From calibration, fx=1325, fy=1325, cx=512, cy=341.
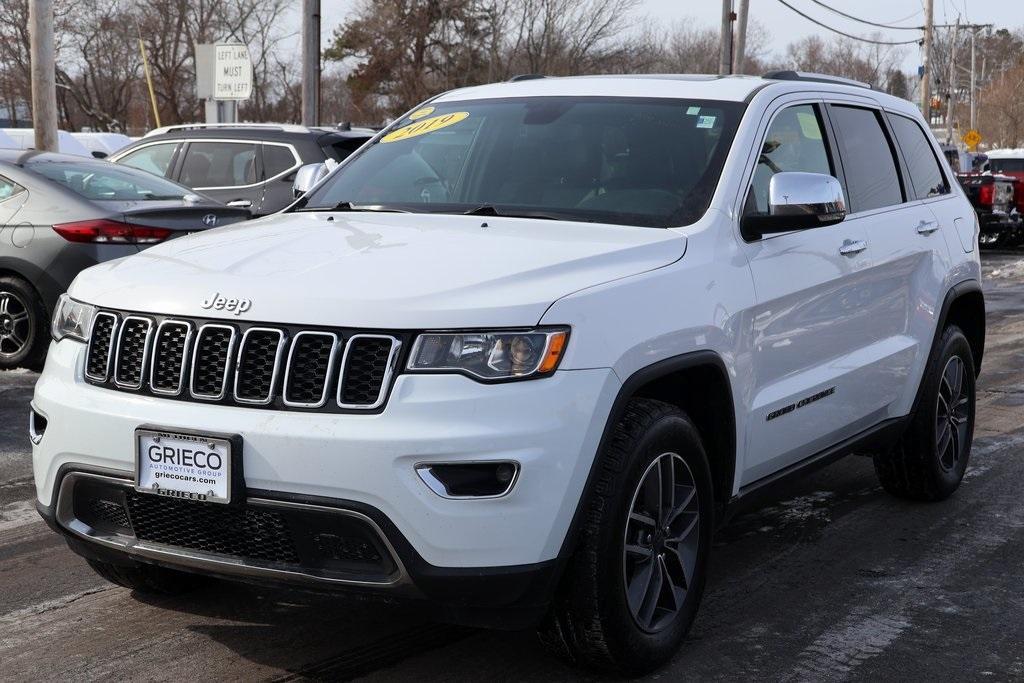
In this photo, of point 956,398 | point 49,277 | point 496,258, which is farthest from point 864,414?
point 49,277

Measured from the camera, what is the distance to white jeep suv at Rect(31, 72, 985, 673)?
3287 mm

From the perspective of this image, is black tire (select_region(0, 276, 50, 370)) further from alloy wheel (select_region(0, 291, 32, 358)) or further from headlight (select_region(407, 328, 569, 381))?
headlight (select_region(407, 328, 569, 381))

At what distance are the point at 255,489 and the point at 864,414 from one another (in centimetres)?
272

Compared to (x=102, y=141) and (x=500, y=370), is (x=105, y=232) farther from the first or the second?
(x=102, y=141)

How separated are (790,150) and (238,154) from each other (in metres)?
8.43

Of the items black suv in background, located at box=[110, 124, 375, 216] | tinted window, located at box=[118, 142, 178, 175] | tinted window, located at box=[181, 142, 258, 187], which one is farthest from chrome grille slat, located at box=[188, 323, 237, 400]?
tinted window, located at box=[118, 142, 178, 175]

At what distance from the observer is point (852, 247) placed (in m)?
4.91

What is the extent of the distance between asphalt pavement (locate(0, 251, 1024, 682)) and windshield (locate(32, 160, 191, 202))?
382cm

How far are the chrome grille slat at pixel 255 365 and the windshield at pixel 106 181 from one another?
6.03m

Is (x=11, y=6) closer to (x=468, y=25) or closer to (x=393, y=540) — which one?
(x=468, y=25)

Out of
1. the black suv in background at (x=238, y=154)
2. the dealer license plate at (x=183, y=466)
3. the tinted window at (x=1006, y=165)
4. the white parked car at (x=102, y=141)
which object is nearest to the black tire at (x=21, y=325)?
the black suv in background at (x=238, y=154)

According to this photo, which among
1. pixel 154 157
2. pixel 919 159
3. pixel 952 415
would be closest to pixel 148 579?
pixel 952 415

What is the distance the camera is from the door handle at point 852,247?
484 centimetres

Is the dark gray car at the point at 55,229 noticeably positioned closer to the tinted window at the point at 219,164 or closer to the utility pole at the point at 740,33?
the tinted window at the point at 219,164
